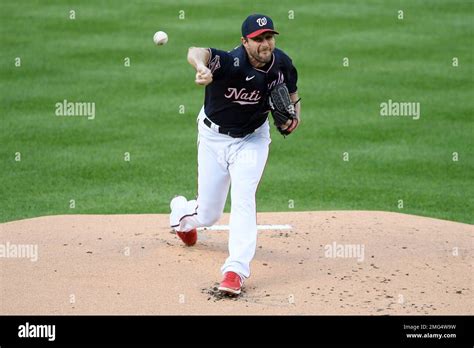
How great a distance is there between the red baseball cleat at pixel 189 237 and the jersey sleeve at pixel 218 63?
1566mm

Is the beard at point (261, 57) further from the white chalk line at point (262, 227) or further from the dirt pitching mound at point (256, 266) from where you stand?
the white chalk line at point (262, 227)

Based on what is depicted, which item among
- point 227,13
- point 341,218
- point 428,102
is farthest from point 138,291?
point 227,13

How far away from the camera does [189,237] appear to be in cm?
778

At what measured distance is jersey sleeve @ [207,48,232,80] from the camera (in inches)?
266

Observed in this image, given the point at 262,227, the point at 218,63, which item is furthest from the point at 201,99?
the point at 218,63

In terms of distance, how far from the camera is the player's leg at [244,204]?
6.81 m

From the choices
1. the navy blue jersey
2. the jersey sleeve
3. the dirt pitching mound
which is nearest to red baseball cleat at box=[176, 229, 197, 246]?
the dirt pitching mound

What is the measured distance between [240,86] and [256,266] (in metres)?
1.57

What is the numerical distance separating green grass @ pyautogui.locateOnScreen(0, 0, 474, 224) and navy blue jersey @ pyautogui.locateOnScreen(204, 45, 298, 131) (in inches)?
101

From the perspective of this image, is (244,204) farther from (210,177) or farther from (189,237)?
(189,237)

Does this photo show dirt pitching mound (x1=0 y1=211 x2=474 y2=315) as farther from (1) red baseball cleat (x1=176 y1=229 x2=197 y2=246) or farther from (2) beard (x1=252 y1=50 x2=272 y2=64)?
(2) beard (x1=252 y1=50 x2=272 y2=64)

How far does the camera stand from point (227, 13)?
1742 centimetres

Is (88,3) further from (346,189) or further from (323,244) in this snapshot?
(323,244)

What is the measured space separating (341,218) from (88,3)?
1082 cm
